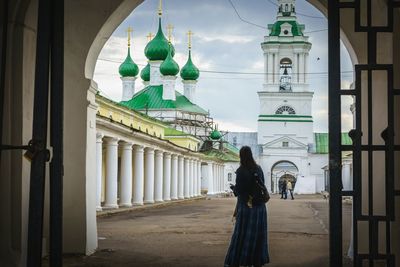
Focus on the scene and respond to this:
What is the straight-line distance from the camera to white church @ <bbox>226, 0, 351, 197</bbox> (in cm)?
8012

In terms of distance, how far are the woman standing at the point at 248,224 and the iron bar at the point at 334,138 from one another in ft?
12.4

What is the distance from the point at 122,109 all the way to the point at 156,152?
2849 mm

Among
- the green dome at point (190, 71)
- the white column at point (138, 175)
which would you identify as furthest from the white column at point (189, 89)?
the white column at point (138, 175)

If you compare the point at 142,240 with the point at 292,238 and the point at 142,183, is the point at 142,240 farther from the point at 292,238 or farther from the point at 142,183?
the point at 142,183

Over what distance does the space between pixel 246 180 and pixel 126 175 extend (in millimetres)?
21290

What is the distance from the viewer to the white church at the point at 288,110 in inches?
3155

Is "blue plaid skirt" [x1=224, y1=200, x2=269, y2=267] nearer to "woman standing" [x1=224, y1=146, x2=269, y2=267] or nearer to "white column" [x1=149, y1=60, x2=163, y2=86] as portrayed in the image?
"woman standing" [x1=224, y1=146, x2=269, y2=267]

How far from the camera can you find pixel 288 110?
3314 inches

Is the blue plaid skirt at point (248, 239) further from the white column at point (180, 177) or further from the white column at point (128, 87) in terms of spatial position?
the white column at point (128, 87)

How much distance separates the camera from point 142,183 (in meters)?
→ 32.3

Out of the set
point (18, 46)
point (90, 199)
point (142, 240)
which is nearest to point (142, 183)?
point (142, 240)

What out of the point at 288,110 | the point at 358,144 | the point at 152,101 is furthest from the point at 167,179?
the point at 288,110

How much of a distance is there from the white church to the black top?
7174 centimetres

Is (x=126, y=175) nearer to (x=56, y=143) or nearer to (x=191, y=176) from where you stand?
(x=191, y=176)
